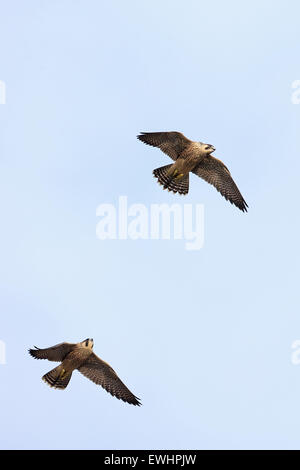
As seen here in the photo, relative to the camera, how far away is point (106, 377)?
16469 mm

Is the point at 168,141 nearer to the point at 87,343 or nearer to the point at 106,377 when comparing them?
the point at 87,343

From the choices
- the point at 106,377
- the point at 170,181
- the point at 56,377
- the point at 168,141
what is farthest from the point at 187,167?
the point at 56,377

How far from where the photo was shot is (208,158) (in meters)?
17.3

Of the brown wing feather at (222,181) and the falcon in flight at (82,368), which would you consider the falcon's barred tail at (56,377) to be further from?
the brown wing feather at (222,181)

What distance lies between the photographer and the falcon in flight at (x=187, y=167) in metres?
17.0

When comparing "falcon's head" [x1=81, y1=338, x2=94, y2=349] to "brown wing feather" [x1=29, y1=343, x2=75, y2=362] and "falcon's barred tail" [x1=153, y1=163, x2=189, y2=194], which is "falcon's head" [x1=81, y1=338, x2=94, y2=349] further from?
"falcon's barred tail" [x1=153, y1=163, x2=189, y2=194]

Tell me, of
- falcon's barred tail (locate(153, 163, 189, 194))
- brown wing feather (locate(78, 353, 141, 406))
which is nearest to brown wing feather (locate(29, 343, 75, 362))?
brown wing feather (locate(78, 353, 141, 406))

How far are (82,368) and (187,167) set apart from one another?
4.19 meters

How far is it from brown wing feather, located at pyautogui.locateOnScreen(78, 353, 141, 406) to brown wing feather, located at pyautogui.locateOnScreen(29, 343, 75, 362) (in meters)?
0.48

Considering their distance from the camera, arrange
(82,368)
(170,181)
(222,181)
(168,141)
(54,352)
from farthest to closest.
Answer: (170,181) → (222,181) → (168,141) → (82,368) → (54,352)

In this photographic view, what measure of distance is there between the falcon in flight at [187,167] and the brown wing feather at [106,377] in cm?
369
